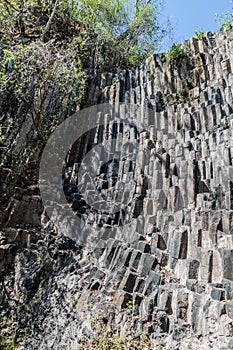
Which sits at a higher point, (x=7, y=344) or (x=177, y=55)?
(x=177, y=55)

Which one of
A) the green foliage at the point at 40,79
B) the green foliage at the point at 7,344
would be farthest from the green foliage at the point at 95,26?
the green foliage at the point at 7,344

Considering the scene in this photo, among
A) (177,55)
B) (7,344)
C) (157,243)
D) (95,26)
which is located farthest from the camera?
(95,26)

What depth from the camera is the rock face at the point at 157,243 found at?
140 inches

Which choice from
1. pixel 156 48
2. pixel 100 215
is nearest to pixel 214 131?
pixel 100 215

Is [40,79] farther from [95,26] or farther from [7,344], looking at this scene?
[7,344]

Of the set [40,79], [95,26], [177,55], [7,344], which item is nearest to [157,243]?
[7,344]

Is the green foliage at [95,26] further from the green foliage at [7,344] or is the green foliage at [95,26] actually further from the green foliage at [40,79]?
the green foliage at [7,344]

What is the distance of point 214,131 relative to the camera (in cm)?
582

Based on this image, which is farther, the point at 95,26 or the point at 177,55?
the point at 95,26

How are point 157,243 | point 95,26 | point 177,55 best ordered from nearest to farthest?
point 157,243
point 177,55
point 95,26

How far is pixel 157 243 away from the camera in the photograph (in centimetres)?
459

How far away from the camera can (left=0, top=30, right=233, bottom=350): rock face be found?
357cm

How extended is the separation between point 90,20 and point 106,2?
1.18 metres

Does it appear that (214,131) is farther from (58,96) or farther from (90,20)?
(90,20)
